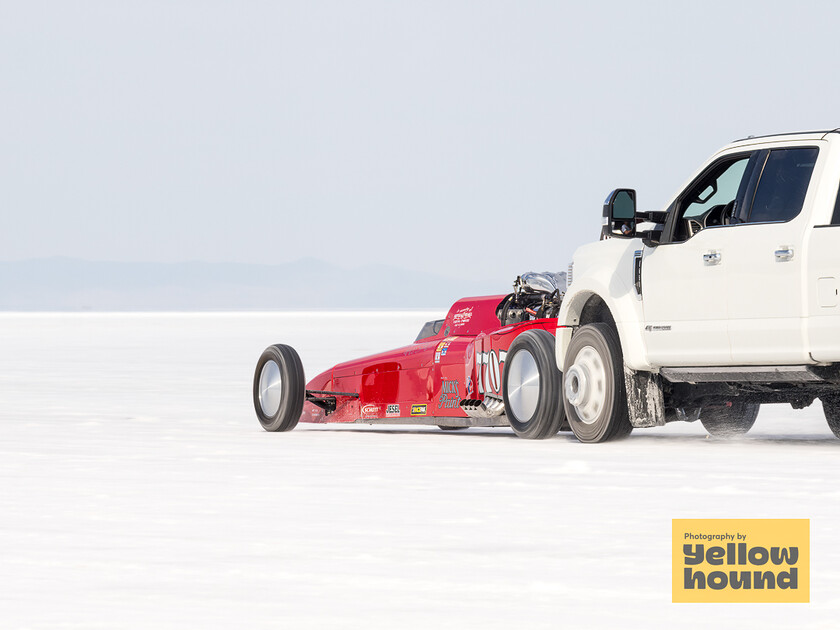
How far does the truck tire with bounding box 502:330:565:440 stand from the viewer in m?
12.7

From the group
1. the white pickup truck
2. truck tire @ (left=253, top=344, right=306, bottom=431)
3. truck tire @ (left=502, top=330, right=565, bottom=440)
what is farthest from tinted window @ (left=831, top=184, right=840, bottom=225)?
truck tire @ (left=253, top=344, right=306, bottom=431)

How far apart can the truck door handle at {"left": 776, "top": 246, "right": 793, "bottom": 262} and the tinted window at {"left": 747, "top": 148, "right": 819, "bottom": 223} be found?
0.25 m

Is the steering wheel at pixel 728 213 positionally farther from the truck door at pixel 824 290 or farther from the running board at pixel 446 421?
the running board at pixel 446 421

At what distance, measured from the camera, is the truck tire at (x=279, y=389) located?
47.2 ft

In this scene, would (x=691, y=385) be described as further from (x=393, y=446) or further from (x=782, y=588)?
(x=782, y=588)

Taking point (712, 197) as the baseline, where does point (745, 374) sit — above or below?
below

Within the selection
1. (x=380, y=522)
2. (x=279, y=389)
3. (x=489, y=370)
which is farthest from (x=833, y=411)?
(x=380, y=522)

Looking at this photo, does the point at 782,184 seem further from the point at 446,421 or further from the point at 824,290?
the point at 446,421

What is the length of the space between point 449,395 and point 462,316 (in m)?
0.86

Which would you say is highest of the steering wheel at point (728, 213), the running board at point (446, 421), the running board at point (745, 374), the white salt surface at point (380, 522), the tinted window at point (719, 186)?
the tinted window at point (719, 186)

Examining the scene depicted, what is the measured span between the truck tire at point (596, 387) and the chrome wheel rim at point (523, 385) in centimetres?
36

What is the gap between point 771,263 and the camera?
10.9 metres

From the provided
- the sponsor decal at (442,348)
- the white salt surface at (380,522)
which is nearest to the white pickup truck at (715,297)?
the white salt surface at (380,522)

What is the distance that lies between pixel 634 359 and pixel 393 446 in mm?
2174
